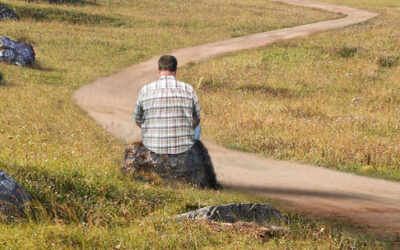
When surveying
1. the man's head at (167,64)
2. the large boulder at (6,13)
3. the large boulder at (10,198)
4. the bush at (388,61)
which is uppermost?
the man's head at (167,64)

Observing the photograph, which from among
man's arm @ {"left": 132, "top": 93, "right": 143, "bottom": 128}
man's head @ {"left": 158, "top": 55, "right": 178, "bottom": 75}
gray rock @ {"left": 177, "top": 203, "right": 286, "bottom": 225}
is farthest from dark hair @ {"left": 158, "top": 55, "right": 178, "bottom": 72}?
gray rock @ {"left": 177, "top": 203, "right": 286, "bottom": 225}

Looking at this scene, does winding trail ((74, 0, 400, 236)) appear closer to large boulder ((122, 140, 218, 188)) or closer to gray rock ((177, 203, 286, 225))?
large boulder ((122, 140, 218, 188))

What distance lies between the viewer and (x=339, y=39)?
3475 centimetres

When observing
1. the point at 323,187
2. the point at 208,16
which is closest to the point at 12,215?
the point at 323,187

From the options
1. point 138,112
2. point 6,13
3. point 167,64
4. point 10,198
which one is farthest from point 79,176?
point 6,13

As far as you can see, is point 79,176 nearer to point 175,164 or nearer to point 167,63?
point 175,164

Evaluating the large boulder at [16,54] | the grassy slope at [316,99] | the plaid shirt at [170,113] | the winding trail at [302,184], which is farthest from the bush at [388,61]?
the plaid shirt at [170,113]

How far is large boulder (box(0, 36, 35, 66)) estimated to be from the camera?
26.5 m

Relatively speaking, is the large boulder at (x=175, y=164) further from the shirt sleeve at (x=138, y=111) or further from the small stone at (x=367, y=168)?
the small stone at (x=367, y=168)

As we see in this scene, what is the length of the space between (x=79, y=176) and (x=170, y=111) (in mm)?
1847

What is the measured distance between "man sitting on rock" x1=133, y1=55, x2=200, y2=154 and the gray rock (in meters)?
1.79

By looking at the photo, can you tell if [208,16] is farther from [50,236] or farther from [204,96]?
[50,236]

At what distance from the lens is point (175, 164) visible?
10.4 meters

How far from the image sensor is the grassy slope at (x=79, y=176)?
300 inches
